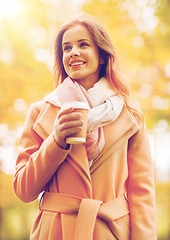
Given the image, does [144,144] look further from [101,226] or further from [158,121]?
[158,121]

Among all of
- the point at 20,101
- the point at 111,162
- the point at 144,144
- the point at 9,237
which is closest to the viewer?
the point at 111,162

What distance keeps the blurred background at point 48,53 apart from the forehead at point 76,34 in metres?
2.72

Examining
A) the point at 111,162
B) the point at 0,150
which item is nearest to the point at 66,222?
the point at 111,162

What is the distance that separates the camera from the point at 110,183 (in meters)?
1.53

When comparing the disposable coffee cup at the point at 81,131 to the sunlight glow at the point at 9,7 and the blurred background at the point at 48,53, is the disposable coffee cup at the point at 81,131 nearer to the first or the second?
the blurred background at the point at 48,53

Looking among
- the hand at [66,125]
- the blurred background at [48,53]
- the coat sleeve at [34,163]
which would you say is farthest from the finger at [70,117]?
the blurred background at [48,53]

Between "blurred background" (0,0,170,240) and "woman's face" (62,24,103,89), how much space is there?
9.00ft

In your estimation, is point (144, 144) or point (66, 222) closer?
point (66, 222)

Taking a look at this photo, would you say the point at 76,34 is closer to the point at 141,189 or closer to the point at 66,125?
the point at 66,125

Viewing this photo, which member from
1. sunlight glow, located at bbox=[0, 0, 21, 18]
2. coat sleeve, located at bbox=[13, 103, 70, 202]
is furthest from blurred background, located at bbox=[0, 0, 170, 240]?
coat sleeve, located at bbox=[13, 103, 70, 202]

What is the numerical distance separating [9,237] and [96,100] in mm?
7527

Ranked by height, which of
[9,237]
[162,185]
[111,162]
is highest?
[111,162]

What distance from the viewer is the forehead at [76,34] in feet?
5.66

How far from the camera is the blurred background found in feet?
15.0
